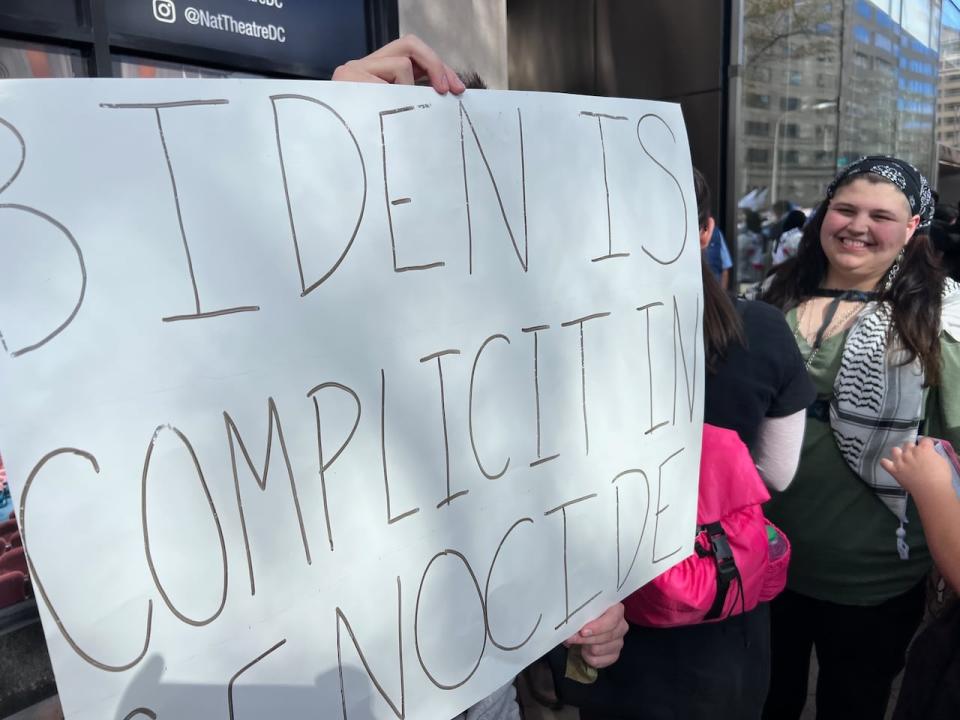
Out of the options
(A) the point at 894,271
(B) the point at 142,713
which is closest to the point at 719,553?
(B) the point at 142,713

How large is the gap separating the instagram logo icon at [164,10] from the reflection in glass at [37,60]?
372 mm

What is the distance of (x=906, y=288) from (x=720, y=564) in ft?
3.85

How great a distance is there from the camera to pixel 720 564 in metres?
1.32

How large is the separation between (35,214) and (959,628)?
1.66m

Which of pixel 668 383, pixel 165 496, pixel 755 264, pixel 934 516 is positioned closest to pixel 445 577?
pixel 165 496

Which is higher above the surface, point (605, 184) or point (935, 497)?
point (605, 184)

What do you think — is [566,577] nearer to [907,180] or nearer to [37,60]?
[907,180]

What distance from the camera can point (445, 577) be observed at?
921 mm

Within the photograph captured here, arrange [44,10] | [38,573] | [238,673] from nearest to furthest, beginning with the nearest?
[38,573], [238,673], [44,10]

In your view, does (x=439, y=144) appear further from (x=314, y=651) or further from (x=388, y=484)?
(x=314, y=651)

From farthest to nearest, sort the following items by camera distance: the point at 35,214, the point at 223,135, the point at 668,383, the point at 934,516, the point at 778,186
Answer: the point at 778,186 → the point at 934,516 → the point at 668,383 → the point at 223,135 → the point at 35,214

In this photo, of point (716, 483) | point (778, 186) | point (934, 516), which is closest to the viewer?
point (716, 483)

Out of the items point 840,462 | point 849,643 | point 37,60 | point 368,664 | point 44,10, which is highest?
point 44,10

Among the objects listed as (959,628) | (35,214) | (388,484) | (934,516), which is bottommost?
(959,628)
